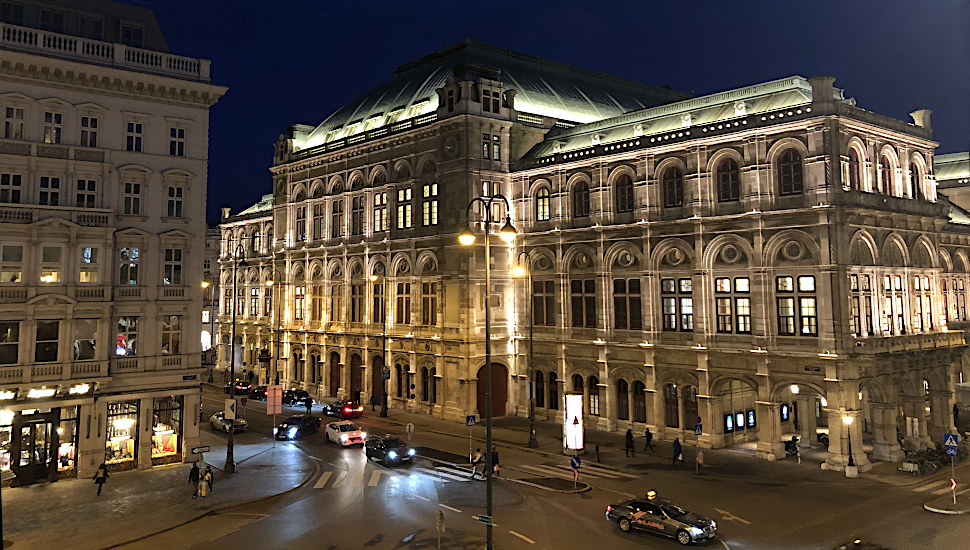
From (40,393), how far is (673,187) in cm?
3589

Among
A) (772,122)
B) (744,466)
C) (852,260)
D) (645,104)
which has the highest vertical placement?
(645,104)

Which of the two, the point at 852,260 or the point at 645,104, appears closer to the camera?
the point at 852,260

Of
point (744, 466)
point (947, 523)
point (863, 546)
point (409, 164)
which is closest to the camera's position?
point (863, 546)

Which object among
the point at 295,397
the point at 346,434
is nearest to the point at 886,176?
the point at 346,434

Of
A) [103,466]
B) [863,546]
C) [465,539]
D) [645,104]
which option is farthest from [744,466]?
[645,104]

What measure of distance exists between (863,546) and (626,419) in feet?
71.0

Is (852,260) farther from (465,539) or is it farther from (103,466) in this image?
(103,466)

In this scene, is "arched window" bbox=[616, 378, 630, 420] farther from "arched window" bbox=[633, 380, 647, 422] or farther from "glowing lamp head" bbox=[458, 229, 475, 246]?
"glowing lamp head" bbox=[458, 229, 475, 246]

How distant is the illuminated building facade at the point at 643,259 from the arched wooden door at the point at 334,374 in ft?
0.59

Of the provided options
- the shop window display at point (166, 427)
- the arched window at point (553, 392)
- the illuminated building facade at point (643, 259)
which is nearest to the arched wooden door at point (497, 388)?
the illuminated building facade at point (643, 259)

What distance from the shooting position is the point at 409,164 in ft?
178

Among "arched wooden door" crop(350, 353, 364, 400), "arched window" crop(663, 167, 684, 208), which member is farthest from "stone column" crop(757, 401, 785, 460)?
"arched wooden door" crop(350, 353, 364, 400)

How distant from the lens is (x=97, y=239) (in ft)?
109

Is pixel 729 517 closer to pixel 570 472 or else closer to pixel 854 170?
pixel 570 472
